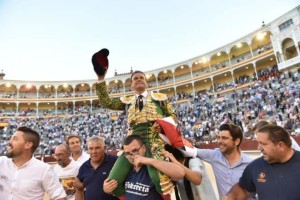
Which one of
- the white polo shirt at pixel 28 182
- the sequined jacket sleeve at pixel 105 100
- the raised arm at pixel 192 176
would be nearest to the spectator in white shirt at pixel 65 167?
the white polo shirt at pixel 28 182

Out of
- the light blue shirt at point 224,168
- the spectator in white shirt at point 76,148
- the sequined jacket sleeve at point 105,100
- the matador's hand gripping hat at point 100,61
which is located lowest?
the light blue shirt at point 224,168

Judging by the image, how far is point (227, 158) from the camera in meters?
2.74

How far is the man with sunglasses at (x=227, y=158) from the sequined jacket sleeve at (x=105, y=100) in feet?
3.72

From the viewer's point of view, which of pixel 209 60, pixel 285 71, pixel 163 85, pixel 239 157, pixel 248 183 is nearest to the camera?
pixel 248 183

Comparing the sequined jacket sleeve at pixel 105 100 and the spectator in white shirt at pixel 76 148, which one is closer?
the sequined jacket sleeve at pixel 105 100

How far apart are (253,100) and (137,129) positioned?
61.0ft

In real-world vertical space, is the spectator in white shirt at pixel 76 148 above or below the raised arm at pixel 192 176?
above

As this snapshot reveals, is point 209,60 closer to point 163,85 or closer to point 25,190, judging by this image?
point 163,85

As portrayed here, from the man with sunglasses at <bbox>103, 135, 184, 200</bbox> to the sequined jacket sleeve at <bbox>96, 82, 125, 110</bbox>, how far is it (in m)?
0.94

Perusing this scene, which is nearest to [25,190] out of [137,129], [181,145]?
[137,129]

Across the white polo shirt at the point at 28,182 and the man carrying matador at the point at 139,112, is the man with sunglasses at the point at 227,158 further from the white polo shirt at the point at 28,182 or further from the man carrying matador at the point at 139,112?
the white polo shirt at the point at 28,182

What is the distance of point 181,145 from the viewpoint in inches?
97.6

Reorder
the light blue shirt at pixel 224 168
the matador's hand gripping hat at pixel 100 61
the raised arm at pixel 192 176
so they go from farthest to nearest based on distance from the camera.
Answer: the matador's hand gripping hat at pixel 100 61, the light blue shirt at pixel 224 168, the raised arm at pixel 192 176

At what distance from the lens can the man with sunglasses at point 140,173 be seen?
6.52 ft
